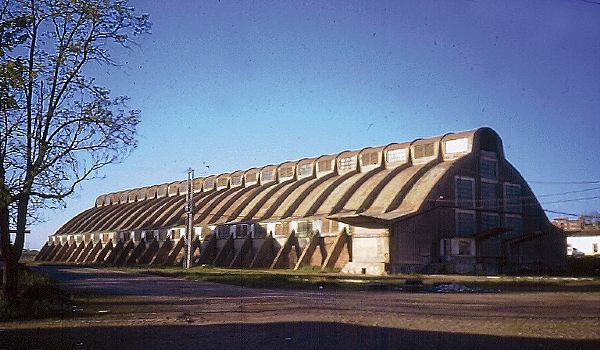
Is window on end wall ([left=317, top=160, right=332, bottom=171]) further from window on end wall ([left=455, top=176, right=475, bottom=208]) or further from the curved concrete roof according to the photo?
window on end wall ([left=455, top=176, right=475, bottom=208])

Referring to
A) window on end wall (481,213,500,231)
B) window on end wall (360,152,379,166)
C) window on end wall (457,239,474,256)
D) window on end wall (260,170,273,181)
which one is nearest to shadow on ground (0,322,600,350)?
window on end wall (457,239,474,256)

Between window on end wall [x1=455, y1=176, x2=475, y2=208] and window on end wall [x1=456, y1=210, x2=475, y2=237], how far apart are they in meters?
0.57

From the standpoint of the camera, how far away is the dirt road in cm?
1040

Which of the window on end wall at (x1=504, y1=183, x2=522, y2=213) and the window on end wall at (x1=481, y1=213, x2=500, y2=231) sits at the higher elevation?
the window on end wall at (x1=504, y1=183, x2=522, y2=213)

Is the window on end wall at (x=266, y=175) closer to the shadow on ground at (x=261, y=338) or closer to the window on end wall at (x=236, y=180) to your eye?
the window on end wall at (x=236, y=180)

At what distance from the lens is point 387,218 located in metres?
41.8

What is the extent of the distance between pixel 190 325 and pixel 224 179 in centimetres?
7002

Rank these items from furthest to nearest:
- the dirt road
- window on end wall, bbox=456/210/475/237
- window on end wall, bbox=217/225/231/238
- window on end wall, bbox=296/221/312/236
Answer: window on end wall, bbox=217/225/231/238 → window on end wall, bbox=296/221/312/236 → window on end wall, bbox=456/210/475/237 → the dirt road

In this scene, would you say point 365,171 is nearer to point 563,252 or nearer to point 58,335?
point 563,252

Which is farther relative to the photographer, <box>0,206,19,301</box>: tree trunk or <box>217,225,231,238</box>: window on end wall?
<box>217,225,231,238</box>: window on end wall

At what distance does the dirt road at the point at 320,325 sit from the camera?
10.4 m

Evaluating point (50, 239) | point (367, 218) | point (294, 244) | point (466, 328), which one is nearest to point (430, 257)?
point (367, 218)

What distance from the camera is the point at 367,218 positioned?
40125 mm

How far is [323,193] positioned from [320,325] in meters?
Result: 43.4
